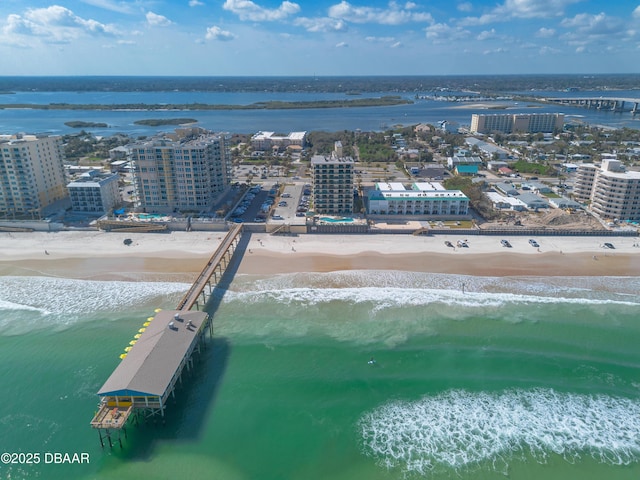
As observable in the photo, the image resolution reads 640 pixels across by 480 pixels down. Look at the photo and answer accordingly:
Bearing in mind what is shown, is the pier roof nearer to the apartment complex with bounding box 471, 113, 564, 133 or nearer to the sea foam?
the sea foam

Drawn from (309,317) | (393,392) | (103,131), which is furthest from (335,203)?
(103,131)

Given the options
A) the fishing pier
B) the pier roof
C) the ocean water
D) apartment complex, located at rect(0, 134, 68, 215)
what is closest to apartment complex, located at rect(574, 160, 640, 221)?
the ocean water

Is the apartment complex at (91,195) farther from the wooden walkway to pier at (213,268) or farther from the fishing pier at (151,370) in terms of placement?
the fishing pier at (151,370)

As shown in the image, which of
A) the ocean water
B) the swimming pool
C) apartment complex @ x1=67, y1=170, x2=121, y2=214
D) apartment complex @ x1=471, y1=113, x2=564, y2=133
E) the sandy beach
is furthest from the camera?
apartment complex @ x1=471, y1=113, x2=564, y2=133

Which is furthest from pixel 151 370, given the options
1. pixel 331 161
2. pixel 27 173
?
pixel 27 173

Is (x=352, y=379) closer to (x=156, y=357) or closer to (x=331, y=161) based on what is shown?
(x=156, y=357)


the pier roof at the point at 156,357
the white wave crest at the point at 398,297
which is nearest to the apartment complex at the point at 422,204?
the white wave crest at the point at 398,297

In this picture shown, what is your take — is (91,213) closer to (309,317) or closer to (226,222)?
(226,222)
